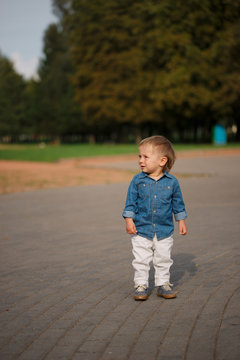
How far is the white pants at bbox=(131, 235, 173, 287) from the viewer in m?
4.09

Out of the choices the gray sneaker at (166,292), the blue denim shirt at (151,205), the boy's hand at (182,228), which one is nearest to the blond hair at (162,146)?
the blue denim shirt at (151,205)

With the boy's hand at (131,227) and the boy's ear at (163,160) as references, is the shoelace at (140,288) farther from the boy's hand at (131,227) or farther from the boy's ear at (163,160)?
the boy's ear at (163,160)

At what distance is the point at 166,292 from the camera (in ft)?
13.2

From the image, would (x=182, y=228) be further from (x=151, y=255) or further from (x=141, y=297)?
(x=141, y=297)

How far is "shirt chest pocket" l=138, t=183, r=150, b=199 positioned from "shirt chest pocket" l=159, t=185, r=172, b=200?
108 mm

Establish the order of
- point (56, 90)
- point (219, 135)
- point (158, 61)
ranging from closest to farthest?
point (219, 135)
point (158, 61)
point (56, 90)

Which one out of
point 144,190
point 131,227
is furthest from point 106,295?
point 144,190

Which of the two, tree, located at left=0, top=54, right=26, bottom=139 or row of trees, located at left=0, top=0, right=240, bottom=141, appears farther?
tree, located at left=0, top=54, right=26, bottom=139

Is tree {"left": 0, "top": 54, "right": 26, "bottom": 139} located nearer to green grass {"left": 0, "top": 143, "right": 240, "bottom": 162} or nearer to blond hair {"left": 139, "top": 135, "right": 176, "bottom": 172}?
green grass {"left": 0, "top": 143, "right": 240, "bottom": 162}

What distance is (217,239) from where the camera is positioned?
6.34 meters

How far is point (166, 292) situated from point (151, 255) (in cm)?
33

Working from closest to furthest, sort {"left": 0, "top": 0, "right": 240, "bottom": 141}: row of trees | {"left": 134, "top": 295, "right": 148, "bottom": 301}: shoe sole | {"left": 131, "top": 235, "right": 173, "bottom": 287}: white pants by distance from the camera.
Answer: {"left": 134, "top": 295, "right": 148, "bottom": 301}: shoe sole < {"left": 131, "top": 235, "right": 173, "bottom": 287}: white pants < {"left": 0, "top": 0, "right": 240, "bottom": 141}: row of trees

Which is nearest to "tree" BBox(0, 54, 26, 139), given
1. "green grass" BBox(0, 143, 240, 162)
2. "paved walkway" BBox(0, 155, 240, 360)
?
"green grass" BBox(0, 143, 240, 162)

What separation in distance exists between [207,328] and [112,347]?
69 centimetres
